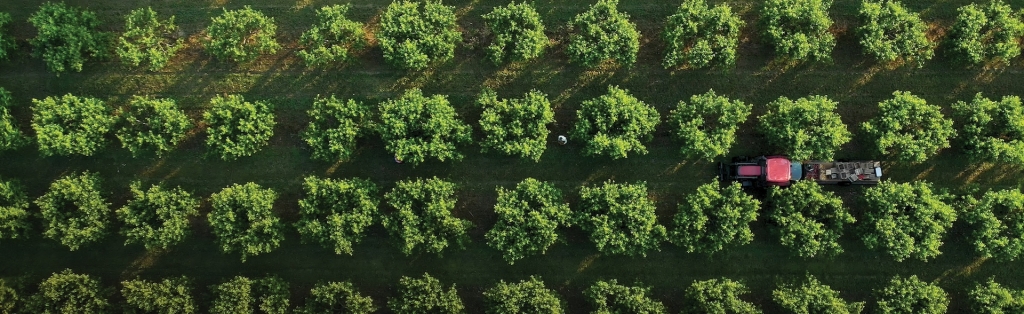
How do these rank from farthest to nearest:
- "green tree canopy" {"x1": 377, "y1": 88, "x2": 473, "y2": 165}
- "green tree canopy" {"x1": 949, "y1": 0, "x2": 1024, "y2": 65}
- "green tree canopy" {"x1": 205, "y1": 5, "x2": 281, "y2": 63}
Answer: "green tree canopy" {"x1": 205, "y1": 5, "x2": 281, "y2": 63} → "green tree canopy" {"x1": 949, "y1": 0, "x2": 1024, "y2": 65} → "green tree canopy" {"x1": 377, "y1": 88, "x2": 473, "y2": 165}

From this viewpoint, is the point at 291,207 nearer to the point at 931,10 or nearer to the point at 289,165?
the point at 289,165

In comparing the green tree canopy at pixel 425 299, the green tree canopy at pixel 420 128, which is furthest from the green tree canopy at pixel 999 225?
the green tree canopy at pixel 425 299

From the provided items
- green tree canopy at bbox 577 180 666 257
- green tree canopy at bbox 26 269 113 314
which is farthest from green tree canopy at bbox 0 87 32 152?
green tree canopy at bbox 577 180 666 257

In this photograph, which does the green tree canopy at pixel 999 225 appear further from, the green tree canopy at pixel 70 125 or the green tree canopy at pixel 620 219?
the green tree canopy at pixel 70 125

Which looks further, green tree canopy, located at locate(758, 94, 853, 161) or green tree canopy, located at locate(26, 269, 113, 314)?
green tree canopy, located at locate(26, 269, 113, 314)

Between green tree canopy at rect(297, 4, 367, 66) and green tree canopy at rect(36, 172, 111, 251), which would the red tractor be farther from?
green tree canopy at rect(36, 172, 111, 251)

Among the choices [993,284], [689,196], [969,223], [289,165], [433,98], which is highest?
[433,98]

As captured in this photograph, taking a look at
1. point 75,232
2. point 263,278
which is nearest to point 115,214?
point 75,232
